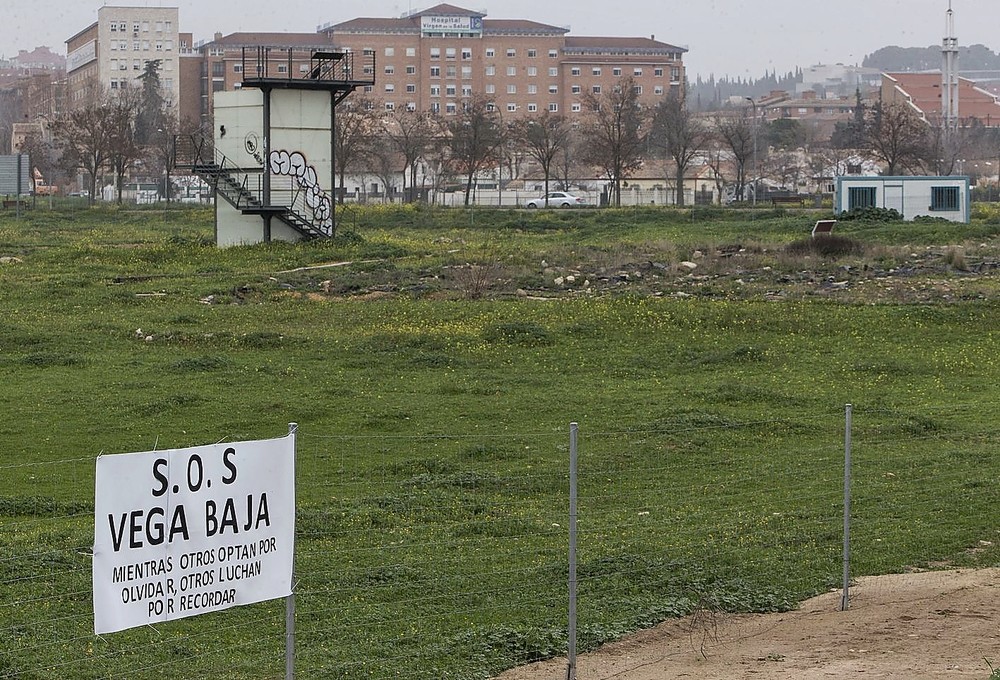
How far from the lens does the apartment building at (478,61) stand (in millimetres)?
169875

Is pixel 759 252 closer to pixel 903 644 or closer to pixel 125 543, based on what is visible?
pixel 903 644

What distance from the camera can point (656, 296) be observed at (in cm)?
3262

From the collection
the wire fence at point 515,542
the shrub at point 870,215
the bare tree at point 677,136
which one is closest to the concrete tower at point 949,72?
the bare tree at point 677,136

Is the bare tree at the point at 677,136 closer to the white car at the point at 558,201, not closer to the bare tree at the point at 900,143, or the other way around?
the white car at the point at 558,201

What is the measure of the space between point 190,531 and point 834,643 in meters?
5.24

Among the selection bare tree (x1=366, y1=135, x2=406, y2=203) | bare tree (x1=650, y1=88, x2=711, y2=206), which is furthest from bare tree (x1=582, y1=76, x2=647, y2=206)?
bare tree (x1=366, y1=135, x2=406, y2=203)

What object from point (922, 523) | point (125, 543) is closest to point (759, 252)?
point (922, 523)

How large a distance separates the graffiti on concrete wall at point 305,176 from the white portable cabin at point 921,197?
91.0 ft

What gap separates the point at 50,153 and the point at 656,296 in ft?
340

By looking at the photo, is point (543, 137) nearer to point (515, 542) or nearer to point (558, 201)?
point (558, 201)

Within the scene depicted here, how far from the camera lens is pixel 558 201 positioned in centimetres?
9350

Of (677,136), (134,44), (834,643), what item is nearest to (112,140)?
(677,136)

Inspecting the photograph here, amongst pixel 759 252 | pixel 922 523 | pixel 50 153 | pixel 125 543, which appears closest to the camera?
pixel 125 543

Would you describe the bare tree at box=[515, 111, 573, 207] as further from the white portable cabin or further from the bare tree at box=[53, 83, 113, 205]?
the bare tree at box=[53, 83, 113, 205]
